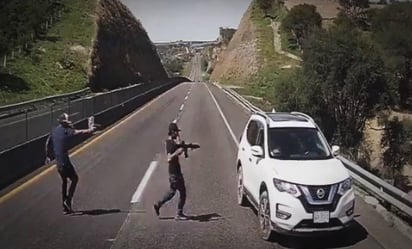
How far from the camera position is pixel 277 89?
172ft

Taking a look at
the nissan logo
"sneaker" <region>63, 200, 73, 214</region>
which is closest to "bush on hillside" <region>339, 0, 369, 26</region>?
"sneaker" <region>63, 200, 73, 214</region>

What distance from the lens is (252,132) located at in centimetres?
1206

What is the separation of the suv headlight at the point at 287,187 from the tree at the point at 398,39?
5205 cm

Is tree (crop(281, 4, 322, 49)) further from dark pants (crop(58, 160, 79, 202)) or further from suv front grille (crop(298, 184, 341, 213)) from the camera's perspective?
suv front grille (crop(298, 184, 341, 213))

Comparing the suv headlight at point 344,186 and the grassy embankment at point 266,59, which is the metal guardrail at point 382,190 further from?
the grassy embankment at point 266,59

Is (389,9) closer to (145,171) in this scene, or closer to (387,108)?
(387,108)

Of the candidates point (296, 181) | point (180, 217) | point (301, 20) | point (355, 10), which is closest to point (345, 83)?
point (355, 10)

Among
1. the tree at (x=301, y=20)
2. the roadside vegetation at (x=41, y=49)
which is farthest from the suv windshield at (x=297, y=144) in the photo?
the tree at (x=301, y=20)

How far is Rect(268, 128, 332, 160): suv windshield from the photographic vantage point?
1034 cm

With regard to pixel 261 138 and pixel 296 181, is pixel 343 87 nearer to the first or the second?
pixel 261 138

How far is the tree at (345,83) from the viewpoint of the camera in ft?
143

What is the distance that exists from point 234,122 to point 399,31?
1539 inches

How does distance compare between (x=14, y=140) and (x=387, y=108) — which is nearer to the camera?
(x=14, y=140)

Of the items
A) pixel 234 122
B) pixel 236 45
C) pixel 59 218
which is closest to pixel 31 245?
pixel 59 218
